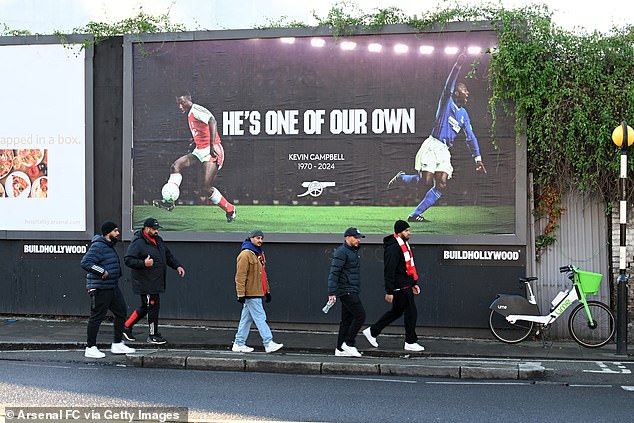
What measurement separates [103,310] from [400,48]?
21.6 ft

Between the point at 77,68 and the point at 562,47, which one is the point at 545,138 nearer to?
the point at 562,47

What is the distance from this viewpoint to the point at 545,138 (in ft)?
45.3

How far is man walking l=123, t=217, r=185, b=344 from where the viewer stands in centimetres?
1283

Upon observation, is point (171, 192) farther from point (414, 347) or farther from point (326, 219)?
point (414, 347)

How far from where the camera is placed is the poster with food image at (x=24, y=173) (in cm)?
1577

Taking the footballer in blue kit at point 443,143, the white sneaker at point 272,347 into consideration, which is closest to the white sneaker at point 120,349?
the white sneaker at point 272,347

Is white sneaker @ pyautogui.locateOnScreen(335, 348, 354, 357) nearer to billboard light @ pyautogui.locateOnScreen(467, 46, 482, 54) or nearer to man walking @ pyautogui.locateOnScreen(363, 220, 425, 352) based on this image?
man walking @ pyautogui.locateOnScreen(363, 220, 425, 352)

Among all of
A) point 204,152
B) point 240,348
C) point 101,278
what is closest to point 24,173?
point 204,152

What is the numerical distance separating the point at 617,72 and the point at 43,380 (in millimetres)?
9805

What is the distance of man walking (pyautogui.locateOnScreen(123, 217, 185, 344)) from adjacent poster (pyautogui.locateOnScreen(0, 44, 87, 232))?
310cm

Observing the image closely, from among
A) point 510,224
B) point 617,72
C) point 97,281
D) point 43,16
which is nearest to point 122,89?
point 43,16

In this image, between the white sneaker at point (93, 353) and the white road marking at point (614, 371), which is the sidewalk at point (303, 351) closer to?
the white sneaker at point (93, 353)

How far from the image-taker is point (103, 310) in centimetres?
1195

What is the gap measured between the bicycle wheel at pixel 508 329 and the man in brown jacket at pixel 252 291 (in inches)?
141
